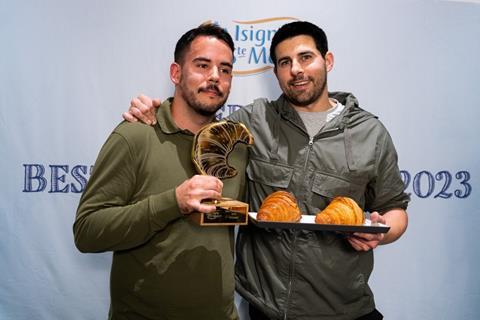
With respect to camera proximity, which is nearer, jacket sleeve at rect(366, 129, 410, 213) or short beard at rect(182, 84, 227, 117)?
short beard at rect(182, 84, 227, 117)

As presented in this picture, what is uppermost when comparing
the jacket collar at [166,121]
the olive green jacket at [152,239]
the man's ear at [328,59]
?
the man's ear at [328,59]

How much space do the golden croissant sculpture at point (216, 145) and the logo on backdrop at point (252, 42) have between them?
0.93m

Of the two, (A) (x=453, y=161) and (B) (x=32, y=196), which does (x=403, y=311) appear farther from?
(B) (x=32, y=196)

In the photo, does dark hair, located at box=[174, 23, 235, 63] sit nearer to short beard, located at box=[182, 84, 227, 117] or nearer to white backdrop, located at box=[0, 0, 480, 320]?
short beard, located at box=[182, 84, 227, 117]

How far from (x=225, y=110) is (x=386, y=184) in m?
0.99

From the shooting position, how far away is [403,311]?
249cm

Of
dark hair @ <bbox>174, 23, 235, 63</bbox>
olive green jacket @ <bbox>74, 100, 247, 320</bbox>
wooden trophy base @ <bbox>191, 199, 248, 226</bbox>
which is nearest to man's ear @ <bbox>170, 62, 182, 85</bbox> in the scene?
dark hair @ <bbox>174, 23, 235, 63</bbox>

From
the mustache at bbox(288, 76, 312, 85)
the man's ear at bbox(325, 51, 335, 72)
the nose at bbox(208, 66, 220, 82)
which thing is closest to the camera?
the nose at bbox(208, 66, 220, 82)

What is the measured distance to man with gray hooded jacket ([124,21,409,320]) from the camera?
164 cm

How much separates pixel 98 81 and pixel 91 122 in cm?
23

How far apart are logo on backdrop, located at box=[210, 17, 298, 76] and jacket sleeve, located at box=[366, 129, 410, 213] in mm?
866

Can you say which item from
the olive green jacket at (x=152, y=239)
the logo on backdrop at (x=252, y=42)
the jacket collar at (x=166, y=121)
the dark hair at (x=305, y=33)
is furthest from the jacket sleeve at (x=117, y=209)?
the logo on backdrop at (x=252, y=42)

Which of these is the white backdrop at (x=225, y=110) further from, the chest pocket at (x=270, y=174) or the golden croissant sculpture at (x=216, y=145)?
the golden croissant sculpture at (x=216, y=145)

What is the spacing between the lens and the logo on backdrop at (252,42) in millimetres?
2320
